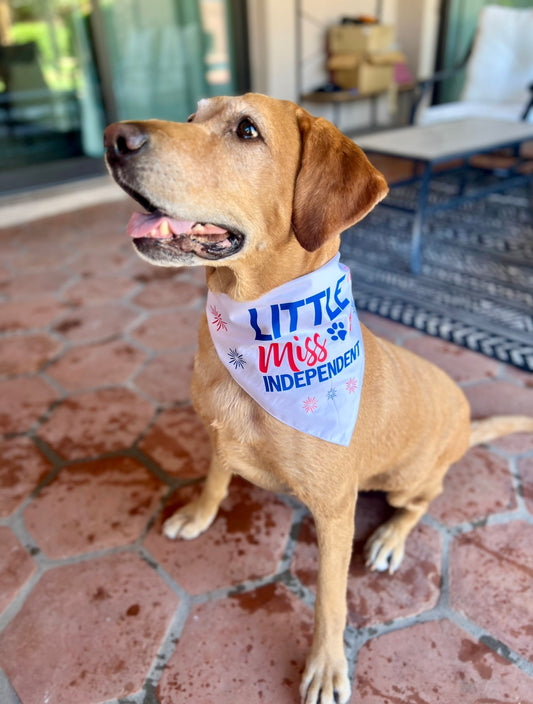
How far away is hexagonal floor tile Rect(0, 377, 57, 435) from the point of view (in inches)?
101

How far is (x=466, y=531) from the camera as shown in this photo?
1967mm

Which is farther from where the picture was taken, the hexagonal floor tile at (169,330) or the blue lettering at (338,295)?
the hexagonal floor tile at (169,330)

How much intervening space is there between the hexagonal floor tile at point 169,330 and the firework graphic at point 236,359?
5.43 feet

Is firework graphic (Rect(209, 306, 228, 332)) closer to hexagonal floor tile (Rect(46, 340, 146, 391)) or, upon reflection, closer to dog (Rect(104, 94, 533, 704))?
dog (Rect(104, 94, 533, 704))

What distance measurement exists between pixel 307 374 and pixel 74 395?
1687 mm

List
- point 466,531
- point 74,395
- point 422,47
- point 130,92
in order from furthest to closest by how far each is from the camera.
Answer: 1. point 422,47
2. point 130,92
3. point 74,395
4. point 466,531

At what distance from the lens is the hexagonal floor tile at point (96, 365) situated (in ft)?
9.34

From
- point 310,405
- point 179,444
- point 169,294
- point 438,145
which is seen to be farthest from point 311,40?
point 310,405

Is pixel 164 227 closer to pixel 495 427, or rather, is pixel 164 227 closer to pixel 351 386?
pixel 351 386

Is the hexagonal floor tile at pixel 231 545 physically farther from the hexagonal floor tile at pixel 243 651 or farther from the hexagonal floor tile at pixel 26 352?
the hexagonal floor tile at pixel 26 352

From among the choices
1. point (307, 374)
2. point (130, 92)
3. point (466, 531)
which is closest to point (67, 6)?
point (130, 92)

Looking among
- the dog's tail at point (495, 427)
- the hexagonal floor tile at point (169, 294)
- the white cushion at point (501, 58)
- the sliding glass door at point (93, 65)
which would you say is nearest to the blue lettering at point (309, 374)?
the dog's tail at point (495, 427)

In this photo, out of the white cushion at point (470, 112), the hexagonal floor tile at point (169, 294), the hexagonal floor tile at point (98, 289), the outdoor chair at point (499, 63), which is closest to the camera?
the hexagonal floor tile at point (169, 294)

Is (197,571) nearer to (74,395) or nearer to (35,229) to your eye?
(74,395)
